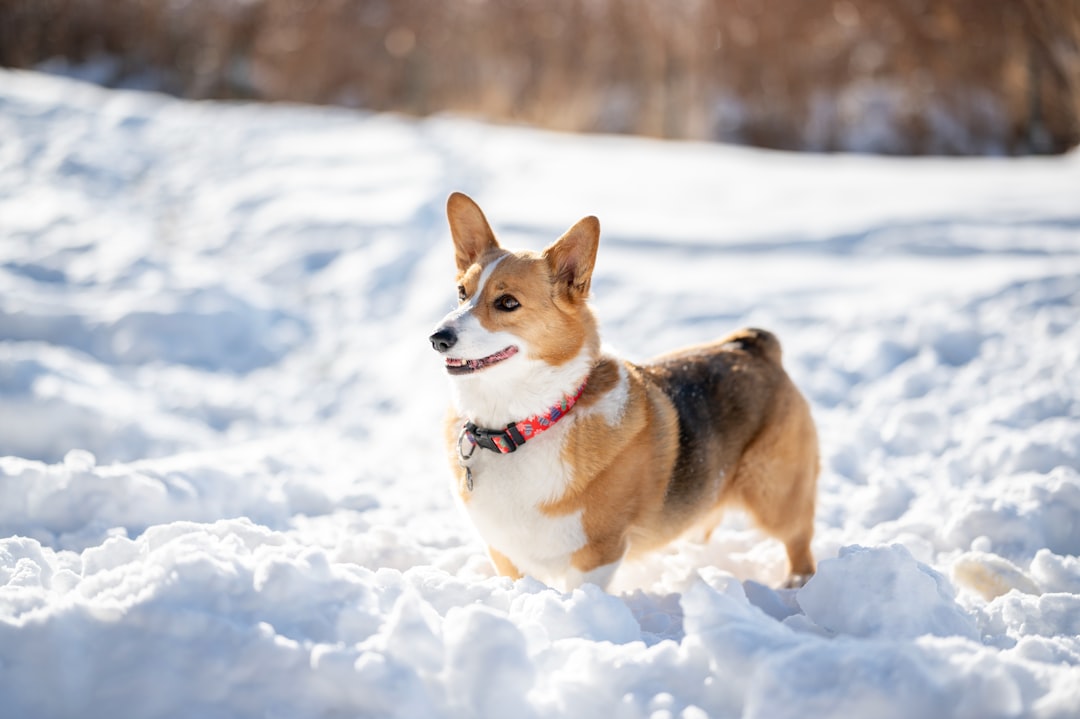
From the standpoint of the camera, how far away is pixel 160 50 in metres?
16.5

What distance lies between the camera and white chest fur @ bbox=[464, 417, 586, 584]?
2.78m

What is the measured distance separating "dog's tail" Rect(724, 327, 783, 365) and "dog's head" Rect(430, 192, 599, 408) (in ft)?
2.77

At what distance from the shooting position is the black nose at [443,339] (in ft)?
8.89

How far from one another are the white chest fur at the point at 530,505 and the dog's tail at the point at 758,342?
1.11 m

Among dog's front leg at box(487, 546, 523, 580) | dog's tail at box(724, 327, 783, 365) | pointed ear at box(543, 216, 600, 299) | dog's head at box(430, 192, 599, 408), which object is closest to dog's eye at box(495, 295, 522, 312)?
dog's head at box(430, 192, 599, 408)

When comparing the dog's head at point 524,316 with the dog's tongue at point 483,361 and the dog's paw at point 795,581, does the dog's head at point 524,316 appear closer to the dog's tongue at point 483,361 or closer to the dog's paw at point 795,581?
the dog's tongue at point 483,361

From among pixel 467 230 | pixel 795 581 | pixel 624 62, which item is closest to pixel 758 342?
pixel 795 581

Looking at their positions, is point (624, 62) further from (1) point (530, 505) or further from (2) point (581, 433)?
(1) point (530, 505)

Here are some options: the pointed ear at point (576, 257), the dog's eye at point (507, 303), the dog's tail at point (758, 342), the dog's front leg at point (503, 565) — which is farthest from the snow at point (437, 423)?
the pointed ear at point (576, 257)

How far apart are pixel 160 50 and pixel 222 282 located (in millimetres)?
12076

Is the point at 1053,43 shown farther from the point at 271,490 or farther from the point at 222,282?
the point at 271,490

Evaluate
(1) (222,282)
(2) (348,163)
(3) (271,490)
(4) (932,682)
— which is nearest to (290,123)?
(2) (348,163)

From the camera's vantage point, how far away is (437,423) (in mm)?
5152

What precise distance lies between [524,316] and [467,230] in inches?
24.5
